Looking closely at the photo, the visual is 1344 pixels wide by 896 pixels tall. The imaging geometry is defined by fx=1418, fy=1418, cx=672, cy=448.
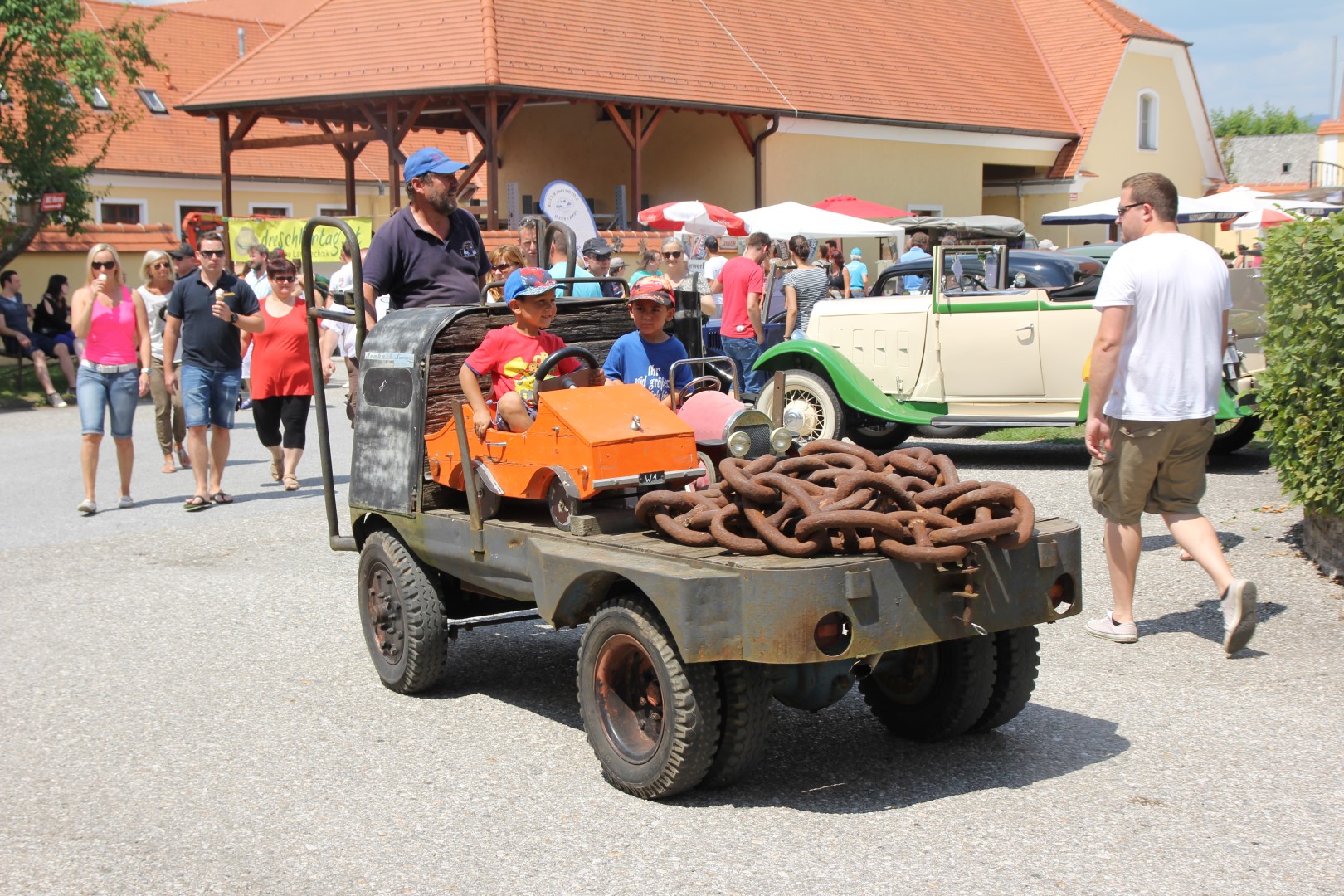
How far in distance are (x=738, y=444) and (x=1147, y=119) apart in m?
36.2

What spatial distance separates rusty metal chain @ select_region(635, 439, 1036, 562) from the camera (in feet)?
13.9

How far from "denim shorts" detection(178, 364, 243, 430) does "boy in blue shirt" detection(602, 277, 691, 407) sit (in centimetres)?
584

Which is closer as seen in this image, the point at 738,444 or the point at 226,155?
the point at 738,444

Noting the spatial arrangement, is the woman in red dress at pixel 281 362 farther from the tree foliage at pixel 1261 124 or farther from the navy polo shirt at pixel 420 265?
the tree foliage at pixel 1261 124

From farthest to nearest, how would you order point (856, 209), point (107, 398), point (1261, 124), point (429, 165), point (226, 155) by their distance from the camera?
point (1261, 124)
point (226, 155)
point (856, 209)
point (107, 398)
point (429, 165)

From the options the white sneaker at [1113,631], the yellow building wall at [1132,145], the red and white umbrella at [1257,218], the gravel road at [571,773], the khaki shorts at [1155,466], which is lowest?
the gravel road at [571,773]

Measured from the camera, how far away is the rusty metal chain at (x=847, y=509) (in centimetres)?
425

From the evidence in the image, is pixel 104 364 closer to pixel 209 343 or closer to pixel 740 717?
pixel 209 343

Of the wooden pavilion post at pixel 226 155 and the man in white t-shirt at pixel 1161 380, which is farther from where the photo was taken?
the wooden pavilion post at pixel 226 155

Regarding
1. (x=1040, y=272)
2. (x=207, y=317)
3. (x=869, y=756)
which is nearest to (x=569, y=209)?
(x=1040, y=272)

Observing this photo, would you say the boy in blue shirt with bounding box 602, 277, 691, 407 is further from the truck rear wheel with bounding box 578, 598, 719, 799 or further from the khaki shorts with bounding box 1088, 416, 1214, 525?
the khaki shorts with bounding box 1088, 416, 1214, 525

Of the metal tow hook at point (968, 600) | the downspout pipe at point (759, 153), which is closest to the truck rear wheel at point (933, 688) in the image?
the metal tow hook at point (968, 600)

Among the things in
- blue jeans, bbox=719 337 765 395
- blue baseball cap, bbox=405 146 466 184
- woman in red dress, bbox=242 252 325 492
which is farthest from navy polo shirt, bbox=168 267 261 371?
blue baseball cap, bbox=405 146 466 184

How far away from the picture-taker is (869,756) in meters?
5.02
